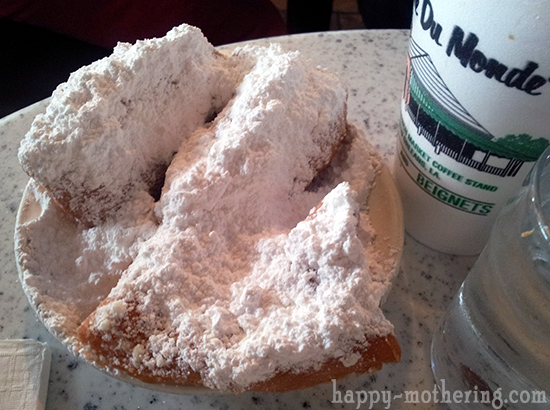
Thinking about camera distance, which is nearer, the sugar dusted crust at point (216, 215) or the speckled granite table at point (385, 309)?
the sugar dusted crust at point (216, 215)

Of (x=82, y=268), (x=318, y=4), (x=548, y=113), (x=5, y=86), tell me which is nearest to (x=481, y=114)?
(x=548, y=113)

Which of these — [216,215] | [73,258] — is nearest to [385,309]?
[216,215]

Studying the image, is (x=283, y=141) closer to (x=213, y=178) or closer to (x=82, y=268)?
(x=213, y=178)

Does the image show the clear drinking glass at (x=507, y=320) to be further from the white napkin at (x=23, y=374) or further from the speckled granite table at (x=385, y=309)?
the white napkin at (x=23, y=374)

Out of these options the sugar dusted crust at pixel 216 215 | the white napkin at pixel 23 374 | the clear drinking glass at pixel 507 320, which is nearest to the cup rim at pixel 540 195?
the clear drinking glass at pixel 507 320

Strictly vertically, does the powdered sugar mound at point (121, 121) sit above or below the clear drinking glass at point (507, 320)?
above

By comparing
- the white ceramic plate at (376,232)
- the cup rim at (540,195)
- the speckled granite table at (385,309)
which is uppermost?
the cup rim at (540,195)

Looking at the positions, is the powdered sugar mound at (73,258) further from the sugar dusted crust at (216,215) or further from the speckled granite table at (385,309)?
the speckled granite table at (385,309)

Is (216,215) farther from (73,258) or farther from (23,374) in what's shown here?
(23,374)
